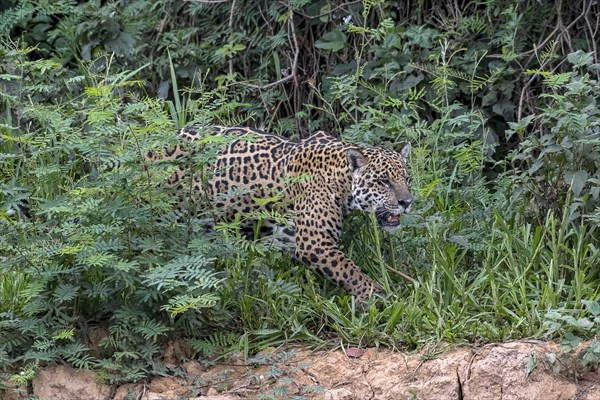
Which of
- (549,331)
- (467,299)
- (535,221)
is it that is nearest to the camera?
(549,331)

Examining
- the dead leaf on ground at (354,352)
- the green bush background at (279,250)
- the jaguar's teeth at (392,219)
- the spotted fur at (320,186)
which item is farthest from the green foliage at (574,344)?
the jaguar's teeth at (392,219)

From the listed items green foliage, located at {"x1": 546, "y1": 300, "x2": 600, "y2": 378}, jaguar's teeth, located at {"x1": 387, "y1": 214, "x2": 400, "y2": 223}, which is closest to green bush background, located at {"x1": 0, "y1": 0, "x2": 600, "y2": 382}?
green foliage, located at {"x1": 546, "y1": 300, "x2": 600, "y2": 378}

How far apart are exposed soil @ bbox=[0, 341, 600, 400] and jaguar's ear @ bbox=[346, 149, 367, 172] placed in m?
1.29

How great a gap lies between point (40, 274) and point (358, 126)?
270 centimetres

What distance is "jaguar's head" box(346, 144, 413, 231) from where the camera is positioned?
7664mm

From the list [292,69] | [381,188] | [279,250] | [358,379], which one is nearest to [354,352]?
[358,379]

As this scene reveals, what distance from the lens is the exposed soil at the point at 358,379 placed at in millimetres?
6586

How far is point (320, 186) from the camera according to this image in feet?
25.6

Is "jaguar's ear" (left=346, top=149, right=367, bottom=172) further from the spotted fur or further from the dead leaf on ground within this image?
the dead leaf on ground

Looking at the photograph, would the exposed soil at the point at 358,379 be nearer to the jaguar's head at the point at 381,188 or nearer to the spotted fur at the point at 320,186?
the spotted fur at the point at 320,186

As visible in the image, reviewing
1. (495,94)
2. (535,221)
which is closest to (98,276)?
(535,221)

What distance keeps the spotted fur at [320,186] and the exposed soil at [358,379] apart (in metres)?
0.69

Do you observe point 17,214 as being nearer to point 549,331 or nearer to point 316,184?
point 316,184

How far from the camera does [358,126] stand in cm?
857
